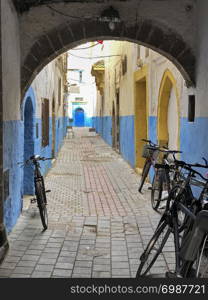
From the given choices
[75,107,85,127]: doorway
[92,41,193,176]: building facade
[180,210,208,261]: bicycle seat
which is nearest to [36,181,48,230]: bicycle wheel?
[92,41,193,176]: building facade

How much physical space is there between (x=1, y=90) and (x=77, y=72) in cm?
4160

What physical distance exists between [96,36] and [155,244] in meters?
3.58

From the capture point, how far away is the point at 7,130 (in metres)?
5.32

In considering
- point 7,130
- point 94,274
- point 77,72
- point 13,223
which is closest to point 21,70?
point 7,130

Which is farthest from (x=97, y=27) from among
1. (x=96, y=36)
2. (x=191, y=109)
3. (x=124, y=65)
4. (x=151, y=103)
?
(x=124, y=65)

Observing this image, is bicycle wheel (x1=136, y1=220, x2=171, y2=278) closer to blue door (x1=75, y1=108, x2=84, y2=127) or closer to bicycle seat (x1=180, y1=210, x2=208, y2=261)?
bicycle seat (x1=180, y1=210, x2=208, y2=261)

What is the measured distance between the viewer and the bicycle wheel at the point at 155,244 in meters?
3.81

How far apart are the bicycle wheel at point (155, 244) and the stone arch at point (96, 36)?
3.00 metres

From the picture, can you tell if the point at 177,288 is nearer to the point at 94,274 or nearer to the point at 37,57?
the point at 94,274

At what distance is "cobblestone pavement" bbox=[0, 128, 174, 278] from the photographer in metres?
4.42

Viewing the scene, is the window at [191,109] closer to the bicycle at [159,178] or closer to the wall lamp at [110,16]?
the bicycle at [159,178]

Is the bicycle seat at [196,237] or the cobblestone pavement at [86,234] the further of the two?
the cobblestone pavement at [86,234]

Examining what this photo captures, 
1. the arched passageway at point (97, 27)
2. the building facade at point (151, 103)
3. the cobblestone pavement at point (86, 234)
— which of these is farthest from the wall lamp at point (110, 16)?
the cobblestone pavement at point (86, 234)

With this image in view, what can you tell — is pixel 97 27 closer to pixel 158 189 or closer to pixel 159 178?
pixel 159 178
